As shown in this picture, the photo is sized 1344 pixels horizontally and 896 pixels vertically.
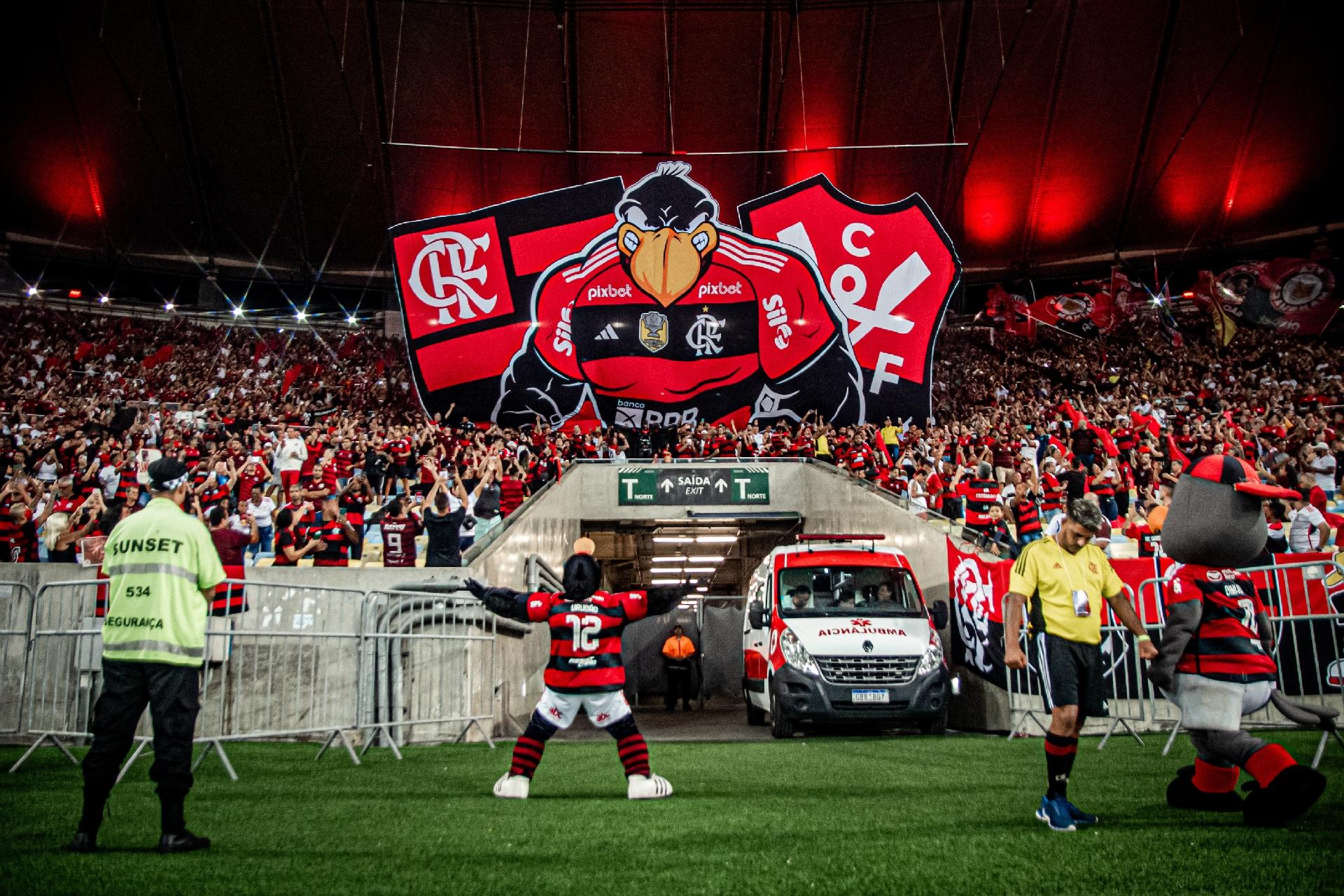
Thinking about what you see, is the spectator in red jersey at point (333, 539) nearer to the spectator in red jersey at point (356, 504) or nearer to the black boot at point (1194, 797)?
the spectator in red jersey at point (356, 504)

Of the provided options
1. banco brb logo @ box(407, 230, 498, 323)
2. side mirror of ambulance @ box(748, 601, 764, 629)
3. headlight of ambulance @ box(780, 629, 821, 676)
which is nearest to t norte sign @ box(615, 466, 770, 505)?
banco brb logo @ box(407, 230, 498, 323)

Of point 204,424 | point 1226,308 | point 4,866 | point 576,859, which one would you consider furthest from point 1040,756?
point 1226,308

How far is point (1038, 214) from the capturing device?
3744cm

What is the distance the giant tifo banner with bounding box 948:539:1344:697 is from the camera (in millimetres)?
9273

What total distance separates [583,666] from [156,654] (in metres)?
2.43

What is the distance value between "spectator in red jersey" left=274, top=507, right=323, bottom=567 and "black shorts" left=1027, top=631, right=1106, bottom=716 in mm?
10352

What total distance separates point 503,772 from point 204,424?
21004 millimetres

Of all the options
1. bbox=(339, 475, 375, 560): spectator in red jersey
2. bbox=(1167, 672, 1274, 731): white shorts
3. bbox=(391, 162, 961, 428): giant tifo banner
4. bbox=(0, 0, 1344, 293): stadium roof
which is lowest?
bbox=(1167, 672, 1274, 731): white shorts

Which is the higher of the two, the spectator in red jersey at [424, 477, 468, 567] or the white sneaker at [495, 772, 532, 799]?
the spectator in red jersey at [424, 477, 468, 567]

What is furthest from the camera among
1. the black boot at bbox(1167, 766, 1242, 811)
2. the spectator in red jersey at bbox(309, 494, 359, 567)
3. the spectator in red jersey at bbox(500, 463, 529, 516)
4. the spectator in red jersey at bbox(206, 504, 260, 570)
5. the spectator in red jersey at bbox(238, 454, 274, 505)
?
the spectator in red jersey at bbox(500, 463, 529, 516)

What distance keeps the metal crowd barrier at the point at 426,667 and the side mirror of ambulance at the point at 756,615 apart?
10.9 ft

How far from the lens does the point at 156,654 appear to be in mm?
4465

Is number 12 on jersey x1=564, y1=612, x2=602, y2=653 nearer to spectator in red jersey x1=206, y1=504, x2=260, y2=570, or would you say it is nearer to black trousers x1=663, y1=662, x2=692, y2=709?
spectator in red jersey x1=206, y1=504, x2=260, y2=570

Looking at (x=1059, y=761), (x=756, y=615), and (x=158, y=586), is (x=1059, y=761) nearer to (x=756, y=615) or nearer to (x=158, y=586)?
(x=158, y=586)
